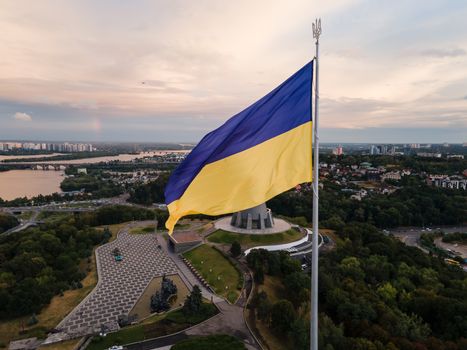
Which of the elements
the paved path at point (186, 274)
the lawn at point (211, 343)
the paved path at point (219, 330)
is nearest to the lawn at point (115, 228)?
the paved path at point (186, 274)

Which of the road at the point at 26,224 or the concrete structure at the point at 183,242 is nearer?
the concrete structure at the point at 183,242

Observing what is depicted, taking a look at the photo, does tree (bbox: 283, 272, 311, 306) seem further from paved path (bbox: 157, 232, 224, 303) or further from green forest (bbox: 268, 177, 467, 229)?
green forest (bbox: 268, 177, 467, 229)

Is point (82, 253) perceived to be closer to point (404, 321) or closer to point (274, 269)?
point (274, 269)

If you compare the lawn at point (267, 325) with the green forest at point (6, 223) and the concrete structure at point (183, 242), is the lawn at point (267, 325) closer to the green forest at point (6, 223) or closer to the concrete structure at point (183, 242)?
the concrete structure at point (183, 242)

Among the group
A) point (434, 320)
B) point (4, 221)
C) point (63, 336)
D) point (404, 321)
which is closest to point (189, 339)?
point (63, 336)

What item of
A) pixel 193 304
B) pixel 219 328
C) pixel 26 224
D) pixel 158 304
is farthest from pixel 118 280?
pixel 26 224

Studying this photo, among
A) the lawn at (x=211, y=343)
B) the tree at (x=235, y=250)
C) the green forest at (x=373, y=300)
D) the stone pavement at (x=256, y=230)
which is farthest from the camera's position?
the stone pavement at (x=256, y=230)

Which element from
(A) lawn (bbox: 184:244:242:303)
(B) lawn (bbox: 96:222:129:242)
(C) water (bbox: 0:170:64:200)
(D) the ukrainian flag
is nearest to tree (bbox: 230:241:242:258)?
(A) lawn (bbox: 184:244:242:303)
